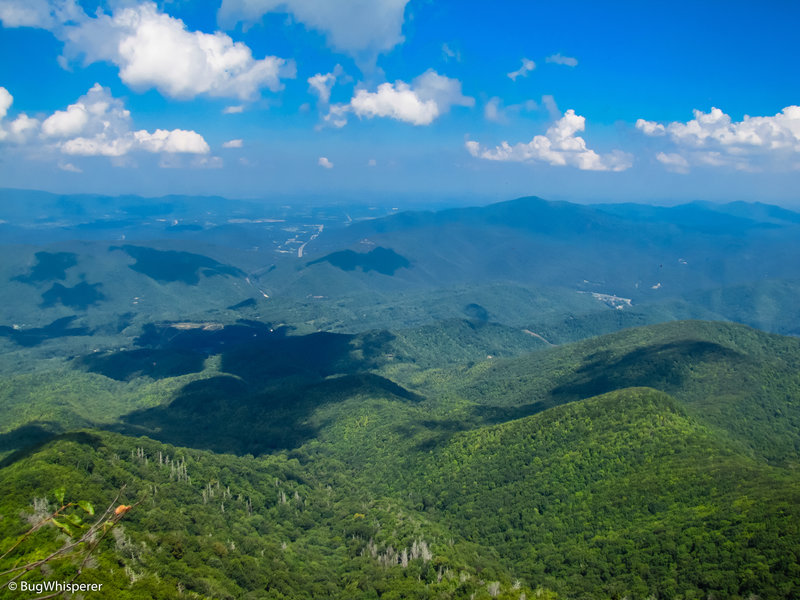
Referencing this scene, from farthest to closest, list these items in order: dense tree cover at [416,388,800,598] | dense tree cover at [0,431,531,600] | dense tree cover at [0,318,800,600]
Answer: dense tree cover at [0,318,800,600], dense tree cover at [416,388,800,598], dense tree cover at [0,431,531,600]

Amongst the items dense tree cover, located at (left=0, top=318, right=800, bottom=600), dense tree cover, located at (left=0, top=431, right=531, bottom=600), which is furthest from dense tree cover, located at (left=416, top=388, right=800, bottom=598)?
dense tree cover, located at (left=0, top=431, right=531, bottom=600)

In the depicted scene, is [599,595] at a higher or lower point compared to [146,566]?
lower

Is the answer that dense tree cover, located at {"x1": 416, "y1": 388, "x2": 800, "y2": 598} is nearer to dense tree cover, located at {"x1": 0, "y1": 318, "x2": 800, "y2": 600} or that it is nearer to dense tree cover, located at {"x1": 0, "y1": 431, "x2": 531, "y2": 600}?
dense tree cover, located at {"x1": 0, "y1": 318, "x2": 800, "y2": 600}

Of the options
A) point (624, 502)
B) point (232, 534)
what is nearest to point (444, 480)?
point (624, 502)

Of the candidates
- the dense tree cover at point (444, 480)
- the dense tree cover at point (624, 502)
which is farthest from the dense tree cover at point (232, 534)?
the dense tree cover at point (624, 502)

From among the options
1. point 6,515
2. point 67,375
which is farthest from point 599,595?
point 67,375

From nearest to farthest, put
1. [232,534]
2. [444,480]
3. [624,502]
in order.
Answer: [232,534], [624,502], [444,480]

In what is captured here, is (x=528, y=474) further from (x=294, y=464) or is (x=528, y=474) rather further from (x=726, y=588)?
(x=294, y=464)

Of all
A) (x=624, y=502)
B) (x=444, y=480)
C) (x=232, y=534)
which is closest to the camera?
(x=232, y=534)

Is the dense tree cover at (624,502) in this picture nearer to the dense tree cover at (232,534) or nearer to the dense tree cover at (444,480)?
the dense tree cover at (444,480)

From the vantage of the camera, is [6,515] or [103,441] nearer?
[6,515]

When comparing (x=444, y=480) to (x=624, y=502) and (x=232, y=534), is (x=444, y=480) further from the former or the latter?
(x=232, y=534)
